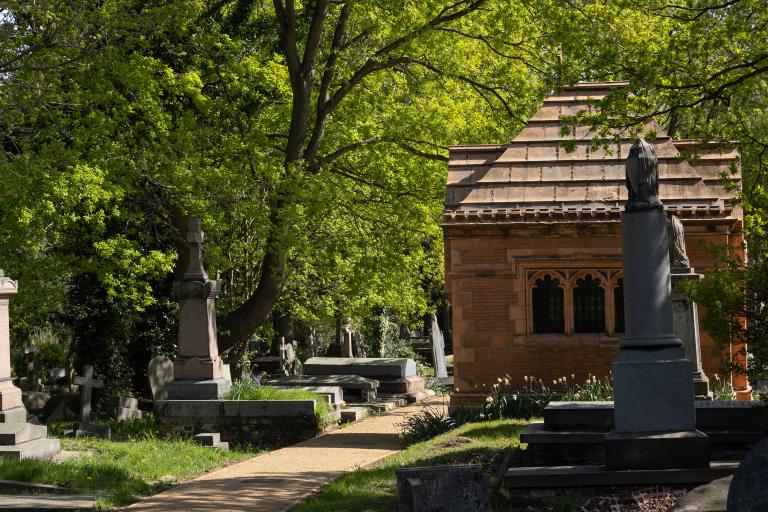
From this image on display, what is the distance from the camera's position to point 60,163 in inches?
769

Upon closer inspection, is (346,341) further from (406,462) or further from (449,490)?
(449,490)

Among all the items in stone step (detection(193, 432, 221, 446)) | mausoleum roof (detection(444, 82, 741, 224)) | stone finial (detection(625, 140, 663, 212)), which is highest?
mausoleum roof (detection(444, 82, 741, 224))

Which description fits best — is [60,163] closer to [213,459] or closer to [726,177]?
[213,459]

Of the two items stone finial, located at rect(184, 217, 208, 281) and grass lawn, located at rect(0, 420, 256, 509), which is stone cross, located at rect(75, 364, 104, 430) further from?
stone finial, located at rect(184, 217, 208, 281)

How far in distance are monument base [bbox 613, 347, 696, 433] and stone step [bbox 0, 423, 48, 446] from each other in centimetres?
872

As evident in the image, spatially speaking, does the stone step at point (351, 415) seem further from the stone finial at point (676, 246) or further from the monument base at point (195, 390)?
the stone finial at point (676, 246)

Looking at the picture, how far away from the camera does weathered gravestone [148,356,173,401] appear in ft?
67.3

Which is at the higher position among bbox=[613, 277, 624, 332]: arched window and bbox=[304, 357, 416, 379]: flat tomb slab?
bbox=[613, 277, 624, 332]: arched window

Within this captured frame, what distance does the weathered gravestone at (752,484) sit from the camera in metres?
6.83

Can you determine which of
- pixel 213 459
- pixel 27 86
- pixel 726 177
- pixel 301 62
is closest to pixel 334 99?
pixel 301 62

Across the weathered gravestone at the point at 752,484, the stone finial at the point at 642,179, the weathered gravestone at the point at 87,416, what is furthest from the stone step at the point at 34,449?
the weathered gravestone at the point at 752,484

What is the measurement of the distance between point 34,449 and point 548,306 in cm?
876

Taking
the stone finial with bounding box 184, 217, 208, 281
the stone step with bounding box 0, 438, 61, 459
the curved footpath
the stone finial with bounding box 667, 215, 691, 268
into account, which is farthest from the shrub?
the stone step with bounding box 0, 438, 61, 459

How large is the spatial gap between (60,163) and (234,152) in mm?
3814
